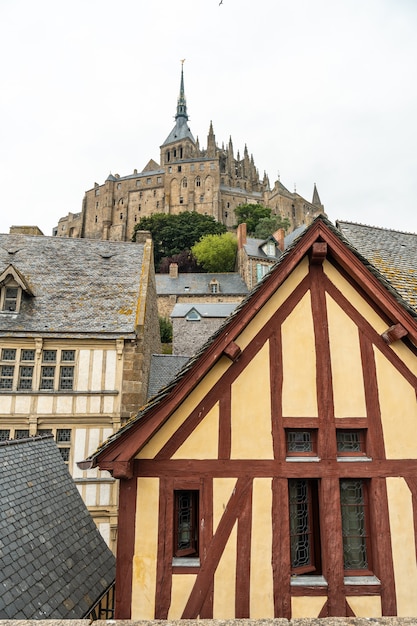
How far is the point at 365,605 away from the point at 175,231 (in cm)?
6871

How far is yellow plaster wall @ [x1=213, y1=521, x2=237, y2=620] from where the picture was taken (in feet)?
13.9

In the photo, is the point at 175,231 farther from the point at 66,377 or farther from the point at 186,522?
the point at 186,522

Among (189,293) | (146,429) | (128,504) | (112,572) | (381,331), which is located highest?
(189,293)

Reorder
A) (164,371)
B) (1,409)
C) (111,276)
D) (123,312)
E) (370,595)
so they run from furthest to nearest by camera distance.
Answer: (164,371)
(111,276)
(123,312)
(1,409)
(370,595)

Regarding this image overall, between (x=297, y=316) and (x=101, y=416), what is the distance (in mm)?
9080

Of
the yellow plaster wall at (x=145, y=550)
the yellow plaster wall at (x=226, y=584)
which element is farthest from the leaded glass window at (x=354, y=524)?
the yellow plaster wall at (x=145, y=550)

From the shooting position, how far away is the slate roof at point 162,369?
51.5ft

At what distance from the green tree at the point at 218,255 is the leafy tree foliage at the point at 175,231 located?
10444mm

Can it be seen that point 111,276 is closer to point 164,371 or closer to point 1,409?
point 164,371

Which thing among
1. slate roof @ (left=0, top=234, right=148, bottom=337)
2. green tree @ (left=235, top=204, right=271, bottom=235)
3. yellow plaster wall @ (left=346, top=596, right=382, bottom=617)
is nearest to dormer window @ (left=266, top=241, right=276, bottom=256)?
slate roof @ (left=0, top=234, right=148, bottom=337)

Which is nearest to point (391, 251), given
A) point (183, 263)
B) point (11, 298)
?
point (11, 298)

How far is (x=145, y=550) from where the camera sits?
4.29m

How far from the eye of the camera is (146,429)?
14.2 feet

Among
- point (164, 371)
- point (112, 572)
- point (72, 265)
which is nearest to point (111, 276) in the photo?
point (72, 265)
